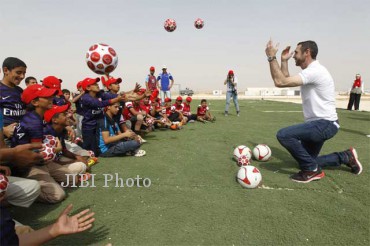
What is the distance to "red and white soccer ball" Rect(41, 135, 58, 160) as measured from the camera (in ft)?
11.8

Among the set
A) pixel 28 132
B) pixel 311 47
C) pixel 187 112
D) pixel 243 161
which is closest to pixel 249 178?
pixel 243 161

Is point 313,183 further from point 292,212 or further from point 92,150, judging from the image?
point 92,150

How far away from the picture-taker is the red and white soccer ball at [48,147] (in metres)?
3.60

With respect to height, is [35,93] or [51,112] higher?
[35,93]

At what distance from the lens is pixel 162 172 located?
191 inches

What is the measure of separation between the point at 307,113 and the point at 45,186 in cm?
408

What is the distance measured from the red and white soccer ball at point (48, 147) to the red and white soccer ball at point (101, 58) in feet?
13.6

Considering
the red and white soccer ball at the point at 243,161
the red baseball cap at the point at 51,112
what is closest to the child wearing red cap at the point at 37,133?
the red baseball cap at the point at 51,112

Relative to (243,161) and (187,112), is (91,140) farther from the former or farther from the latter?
(187,112)

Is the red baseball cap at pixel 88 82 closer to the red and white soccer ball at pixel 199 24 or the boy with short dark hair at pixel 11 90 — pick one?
the boy with short dark hair at pixel 11 90

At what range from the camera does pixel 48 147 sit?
3656 mm

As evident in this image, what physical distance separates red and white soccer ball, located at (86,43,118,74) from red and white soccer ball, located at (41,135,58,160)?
4150mm

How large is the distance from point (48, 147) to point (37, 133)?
235mm

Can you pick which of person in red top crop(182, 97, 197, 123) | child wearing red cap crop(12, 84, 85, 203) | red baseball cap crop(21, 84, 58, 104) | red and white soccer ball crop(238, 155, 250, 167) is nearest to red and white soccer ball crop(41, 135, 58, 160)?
child wearing red cap crop(12, 84, 85, 203)
